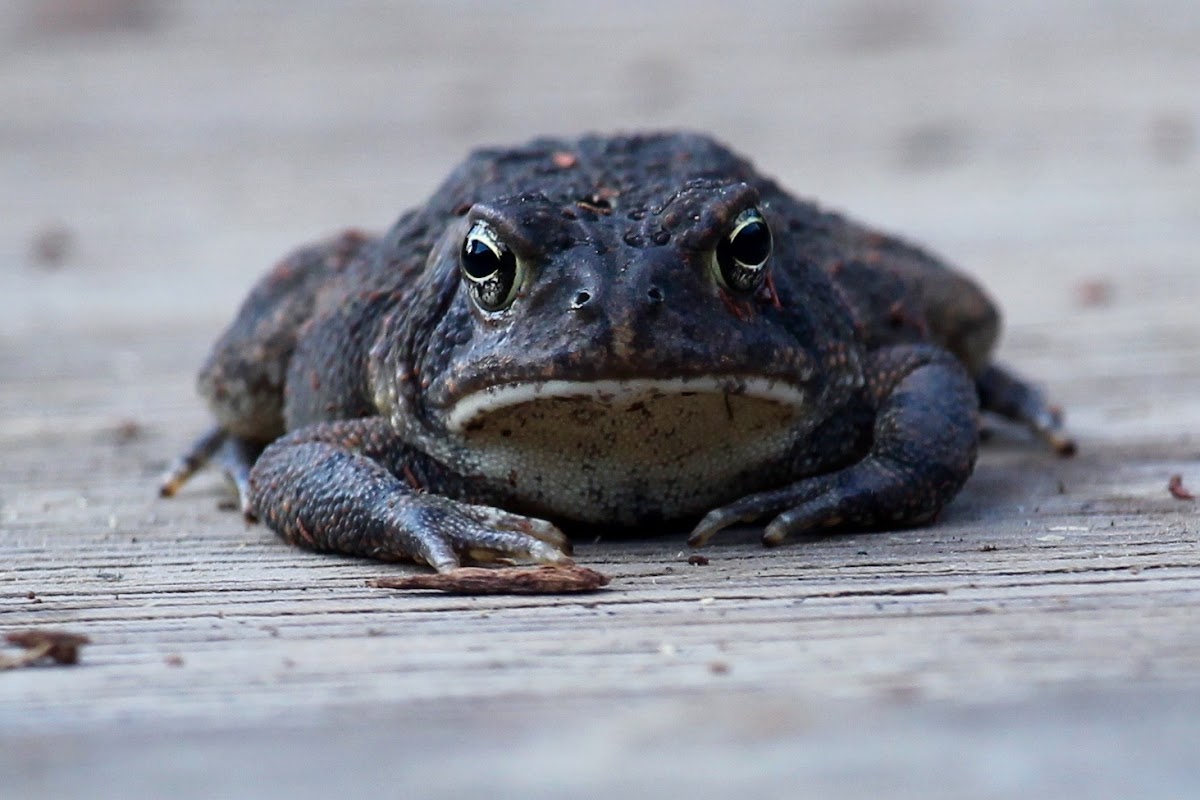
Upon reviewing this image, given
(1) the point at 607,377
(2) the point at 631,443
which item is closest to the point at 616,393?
(1) the point at 607,377

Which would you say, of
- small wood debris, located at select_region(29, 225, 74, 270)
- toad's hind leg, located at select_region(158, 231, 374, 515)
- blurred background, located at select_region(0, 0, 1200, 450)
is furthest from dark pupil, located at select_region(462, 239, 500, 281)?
small wood debris, located at select_region(29, 225, 74, 270)

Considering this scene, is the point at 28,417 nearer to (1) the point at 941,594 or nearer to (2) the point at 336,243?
(2) the point at 336,243

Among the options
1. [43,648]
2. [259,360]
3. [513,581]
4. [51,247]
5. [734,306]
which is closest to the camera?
[43,648]

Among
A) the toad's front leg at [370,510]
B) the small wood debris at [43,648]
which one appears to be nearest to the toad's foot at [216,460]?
the toad's front leg at [370,510]

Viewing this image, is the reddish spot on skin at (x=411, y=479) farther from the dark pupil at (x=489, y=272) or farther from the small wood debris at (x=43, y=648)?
the small wood debris at (x=43, y=648)

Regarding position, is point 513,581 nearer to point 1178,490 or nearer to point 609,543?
point 609,543

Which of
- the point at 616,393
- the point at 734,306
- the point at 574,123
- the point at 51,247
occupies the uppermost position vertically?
the point at 734,306
